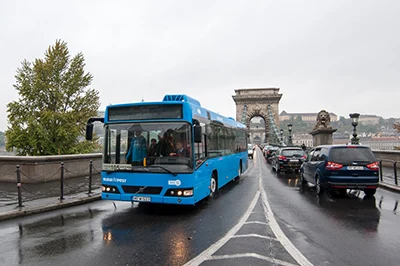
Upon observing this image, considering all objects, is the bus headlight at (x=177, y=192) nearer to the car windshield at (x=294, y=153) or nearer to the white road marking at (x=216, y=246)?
the white road marking at (x=216, y=246)

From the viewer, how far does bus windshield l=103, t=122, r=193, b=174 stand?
7.04m

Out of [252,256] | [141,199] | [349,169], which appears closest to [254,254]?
[252,256]

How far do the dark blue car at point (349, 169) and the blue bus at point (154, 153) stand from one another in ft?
14.4

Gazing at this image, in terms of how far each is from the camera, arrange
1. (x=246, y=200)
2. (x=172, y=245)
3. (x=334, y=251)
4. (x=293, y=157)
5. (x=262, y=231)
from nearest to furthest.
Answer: (x=334, y=251)
(x=172, y=245)
(x=262, y=231)
(x=246, y=200)
(x=293, y=157)

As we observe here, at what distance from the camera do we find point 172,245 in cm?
514

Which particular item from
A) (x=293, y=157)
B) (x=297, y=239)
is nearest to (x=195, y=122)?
(x=297, y=239)

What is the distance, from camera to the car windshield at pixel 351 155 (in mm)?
9297

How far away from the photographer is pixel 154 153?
7188mm

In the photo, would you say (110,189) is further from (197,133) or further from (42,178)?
(42,178)

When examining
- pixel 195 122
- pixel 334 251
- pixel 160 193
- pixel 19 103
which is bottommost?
pixel 334 251

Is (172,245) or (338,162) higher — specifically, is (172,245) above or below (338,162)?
below

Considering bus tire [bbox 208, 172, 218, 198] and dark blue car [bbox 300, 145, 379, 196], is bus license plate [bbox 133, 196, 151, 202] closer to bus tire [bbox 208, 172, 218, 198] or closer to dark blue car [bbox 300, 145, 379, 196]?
bus tire [bbox 208, 172, 218, 198]

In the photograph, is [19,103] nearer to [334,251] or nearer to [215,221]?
[215,221]

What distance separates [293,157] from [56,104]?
24.9 meters
